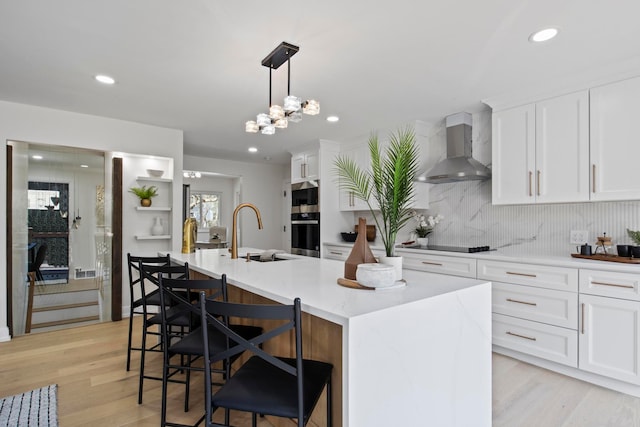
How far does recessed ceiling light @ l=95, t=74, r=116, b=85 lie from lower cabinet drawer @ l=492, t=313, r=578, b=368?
3915mm

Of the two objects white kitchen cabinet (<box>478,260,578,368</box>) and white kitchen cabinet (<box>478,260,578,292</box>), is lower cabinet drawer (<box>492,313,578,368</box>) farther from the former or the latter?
white kitchen cabinet (<box>478,260,578,292</box>)

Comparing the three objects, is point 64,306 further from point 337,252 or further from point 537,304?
point 537,304

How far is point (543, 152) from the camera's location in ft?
9.59

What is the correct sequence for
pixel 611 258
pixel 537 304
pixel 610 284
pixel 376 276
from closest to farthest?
pixel 376 276 < pixel 610 284 < pixel 611 258 < pixel 537 304

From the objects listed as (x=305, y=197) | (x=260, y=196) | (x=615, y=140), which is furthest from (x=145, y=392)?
(x=260, y=196)

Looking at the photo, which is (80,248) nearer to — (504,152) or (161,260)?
(161,260)

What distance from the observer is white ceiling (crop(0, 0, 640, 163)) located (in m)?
1.88

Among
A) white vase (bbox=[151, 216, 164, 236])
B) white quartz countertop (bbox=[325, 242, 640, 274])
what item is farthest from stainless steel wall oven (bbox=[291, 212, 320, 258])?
white vase (bbox=[151, 216, 164, 236])

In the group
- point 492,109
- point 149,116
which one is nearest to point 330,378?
point 492,109

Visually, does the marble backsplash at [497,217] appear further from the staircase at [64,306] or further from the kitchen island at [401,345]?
the staircase at [64,306]

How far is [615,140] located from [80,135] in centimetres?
508

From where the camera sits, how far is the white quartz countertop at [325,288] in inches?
49.5

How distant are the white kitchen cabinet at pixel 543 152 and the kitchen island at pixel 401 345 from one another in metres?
1.72

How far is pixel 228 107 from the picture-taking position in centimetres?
351
